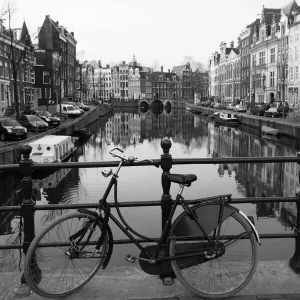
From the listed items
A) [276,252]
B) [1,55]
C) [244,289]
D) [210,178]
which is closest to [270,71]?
[1,55]

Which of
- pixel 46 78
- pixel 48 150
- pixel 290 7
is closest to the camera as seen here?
pixel 48 150

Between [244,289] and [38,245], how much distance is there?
182 centimetres

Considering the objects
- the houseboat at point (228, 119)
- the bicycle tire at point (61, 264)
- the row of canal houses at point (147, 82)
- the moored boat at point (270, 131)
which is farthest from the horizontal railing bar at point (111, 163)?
the row of canal houses at point (147, 82)

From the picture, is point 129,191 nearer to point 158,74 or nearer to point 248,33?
point 248,33

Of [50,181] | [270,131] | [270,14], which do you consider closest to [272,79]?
[270,14]

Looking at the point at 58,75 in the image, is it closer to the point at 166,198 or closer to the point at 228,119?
the point at 228,119

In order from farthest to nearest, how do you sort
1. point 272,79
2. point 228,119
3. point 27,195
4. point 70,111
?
point 272,79 < point 228,119 < point 70,111 < point 27,195

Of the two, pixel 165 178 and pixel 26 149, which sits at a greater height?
pixel 26 149

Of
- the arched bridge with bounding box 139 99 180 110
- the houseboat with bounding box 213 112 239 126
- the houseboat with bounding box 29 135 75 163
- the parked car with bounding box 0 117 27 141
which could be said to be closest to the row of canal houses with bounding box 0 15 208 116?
the parked car with bounding box 0 117 27 141

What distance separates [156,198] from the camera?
16.0 meters

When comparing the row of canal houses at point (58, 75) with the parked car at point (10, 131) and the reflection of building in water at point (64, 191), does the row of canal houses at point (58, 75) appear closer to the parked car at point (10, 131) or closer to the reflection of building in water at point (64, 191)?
the parked car at point (10, 131)

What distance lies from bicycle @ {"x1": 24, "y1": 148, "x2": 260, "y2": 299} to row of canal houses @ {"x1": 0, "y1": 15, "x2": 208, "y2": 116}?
91.3 feet

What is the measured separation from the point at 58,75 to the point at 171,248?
2186 inches

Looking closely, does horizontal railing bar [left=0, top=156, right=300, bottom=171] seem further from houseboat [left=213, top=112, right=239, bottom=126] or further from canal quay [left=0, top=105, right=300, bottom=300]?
houseboat [left=213, top=112, right=239, bottom=126]
